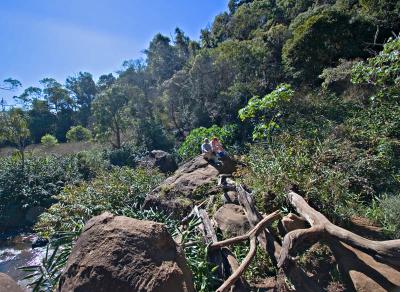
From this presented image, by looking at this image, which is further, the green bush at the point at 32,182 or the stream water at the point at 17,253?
the green bush at the point at 32,182

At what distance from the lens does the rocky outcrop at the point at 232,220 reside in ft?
16.2

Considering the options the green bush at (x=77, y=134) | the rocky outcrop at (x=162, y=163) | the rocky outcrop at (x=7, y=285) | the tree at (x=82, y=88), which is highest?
the tree at (x=82, y=88)

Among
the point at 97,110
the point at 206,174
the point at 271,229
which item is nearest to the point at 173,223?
the point at 271,229

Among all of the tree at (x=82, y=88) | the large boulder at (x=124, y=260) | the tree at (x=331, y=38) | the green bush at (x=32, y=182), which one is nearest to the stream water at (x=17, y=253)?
the green bush at (x=32, y=182)

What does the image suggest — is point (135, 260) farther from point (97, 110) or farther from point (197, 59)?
point (97, 110)

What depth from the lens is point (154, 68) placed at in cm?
2933

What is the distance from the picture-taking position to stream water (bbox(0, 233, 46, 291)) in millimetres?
8829

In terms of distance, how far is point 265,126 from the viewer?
876 centimetres

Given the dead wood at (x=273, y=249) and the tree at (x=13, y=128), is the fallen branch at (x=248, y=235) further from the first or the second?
the tree at (x=13, y=128)

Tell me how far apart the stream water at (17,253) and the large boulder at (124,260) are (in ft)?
21.8

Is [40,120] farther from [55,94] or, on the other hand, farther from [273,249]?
[273,249]

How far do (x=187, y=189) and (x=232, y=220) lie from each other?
2678 mm

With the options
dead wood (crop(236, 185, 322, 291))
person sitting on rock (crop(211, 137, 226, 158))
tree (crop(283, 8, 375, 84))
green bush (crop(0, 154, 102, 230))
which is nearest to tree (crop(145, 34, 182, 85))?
green bush (crop(0, 154, 102, 230))

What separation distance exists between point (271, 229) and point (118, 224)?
8.90ft
